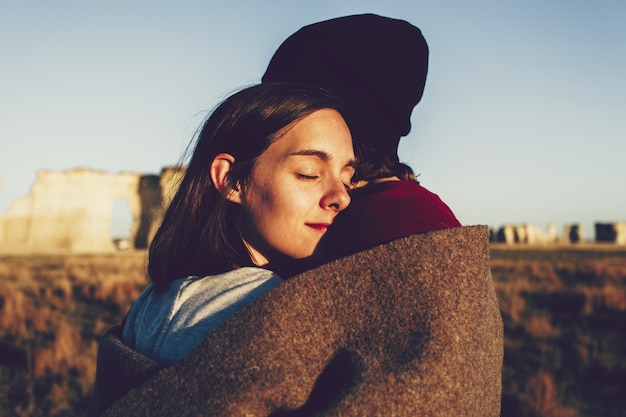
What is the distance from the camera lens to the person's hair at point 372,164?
1.92 metres

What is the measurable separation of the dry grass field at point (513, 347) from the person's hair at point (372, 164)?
1.19 m

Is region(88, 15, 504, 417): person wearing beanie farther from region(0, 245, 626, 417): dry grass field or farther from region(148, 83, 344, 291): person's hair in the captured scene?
region(0, 245, 626, 417): dry grass field

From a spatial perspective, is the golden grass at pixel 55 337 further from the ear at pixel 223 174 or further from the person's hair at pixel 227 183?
the ear at pixel 223 174

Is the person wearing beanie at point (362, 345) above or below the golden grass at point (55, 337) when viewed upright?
above

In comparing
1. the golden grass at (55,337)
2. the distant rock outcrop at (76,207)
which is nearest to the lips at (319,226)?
the golden grass at (55,337)

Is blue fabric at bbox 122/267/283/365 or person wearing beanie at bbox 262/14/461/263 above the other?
person wearing beanie at bbox 262/14/461/263

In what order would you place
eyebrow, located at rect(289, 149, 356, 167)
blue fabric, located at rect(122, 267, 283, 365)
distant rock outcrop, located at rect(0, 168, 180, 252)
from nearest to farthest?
1. blue fabric, located at rect(122, 267, 283, 365)
2. eyebrow, located at rect(289, 149, 356, 167)
3. distant rock outcrop, located at rect(0, 168, 180, 252)

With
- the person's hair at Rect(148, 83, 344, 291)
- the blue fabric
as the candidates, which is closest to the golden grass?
the person's hair at Rect(148, 83, 344, 291)

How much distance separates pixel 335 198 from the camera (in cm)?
167

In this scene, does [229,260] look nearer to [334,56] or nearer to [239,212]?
[239,212]

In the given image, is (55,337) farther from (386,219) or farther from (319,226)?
(386,219)

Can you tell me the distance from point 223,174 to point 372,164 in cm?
56

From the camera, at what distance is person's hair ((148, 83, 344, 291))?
5.77 feet

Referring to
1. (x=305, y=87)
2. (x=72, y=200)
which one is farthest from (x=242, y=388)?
(x=72, y=200)
